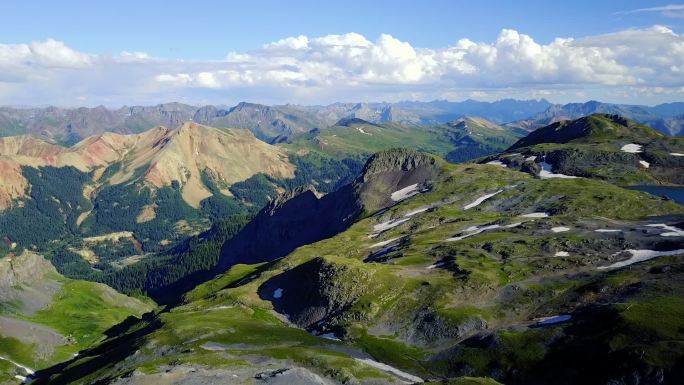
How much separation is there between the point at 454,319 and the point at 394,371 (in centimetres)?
2344

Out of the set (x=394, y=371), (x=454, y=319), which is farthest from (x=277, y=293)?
(x=394, y=371)

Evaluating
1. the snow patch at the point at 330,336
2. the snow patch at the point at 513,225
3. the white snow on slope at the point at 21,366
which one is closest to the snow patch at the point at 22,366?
the white snow on slope at the point at 21,366

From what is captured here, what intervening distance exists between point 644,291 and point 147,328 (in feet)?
394

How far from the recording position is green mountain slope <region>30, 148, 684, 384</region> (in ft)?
310

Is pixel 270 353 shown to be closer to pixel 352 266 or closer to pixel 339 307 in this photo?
pixel 339 307

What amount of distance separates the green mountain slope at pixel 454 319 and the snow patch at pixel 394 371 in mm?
481

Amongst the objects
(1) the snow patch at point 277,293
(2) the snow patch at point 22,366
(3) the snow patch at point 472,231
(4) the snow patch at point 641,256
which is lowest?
(2) the snow patch at point 22,366

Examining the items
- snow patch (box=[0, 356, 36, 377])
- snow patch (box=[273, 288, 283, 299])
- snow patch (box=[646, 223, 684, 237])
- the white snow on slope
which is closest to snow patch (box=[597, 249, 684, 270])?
snow patch (box=[646, 223, 684, 237])

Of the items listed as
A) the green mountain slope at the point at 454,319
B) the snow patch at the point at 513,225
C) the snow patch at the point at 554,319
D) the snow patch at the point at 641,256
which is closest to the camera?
the green mountain slope at the point at 454,319

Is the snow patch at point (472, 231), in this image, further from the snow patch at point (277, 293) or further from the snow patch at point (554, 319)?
the snow patch at point (554, 319)

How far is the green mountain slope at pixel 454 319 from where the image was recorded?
3723 inches

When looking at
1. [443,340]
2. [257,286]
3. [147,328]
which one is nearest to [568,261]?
[443,340]

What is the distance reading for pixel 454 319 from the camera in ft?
405

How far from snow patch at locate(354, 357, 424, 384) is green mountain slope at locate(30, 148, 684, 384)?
0.48m
